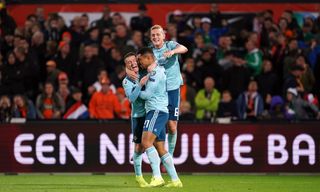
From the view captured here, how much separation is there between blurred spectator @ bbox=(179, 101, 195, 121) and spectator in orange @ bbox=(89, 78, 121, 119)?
1.36 m

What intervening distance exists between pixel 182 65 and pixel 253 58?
166 centimetres

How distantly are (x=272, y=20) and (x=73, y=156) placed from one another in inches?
278

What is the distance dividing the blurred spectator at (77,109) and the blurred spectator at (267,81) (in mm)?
3966

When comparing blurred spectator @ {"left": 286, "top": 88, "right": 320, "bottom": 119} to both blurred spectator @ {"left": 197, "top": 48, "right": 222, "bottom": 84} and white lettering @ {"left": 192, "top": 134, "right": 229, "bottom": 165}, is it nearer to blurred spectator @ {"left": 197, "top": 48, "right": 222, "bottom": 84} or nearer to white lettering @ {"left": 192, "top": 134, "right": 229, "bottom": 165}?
white lettering @ {"left": 192, "top": 134, "right": 229, "bottom": 165}

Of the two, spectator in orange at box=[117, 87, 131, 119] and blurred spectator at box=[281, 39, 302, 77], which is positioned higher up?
blurred spectator at box=[281, 39, 302, 77]

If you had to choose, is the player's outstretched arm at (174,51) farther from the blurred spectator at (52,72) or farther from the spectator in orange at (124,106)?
the blurred spectator at (52,72)

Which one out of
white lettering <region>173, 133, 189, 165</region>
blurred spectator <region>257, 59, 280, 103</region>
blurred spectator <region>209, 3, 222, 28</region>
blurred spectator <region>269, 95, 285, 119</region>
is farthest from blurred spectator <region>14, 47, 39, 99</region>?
blurred spectator <region>269, 95, 285, 119</region>

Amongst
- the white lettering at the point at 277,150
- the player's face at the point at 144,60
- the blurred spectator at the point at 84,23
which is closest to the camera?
the player's face at the point at 144,60

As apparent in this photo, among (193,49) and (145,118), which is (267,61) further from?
(145,118)

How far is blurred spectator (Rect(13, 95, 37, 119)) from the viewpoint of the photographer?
22234 millimetres

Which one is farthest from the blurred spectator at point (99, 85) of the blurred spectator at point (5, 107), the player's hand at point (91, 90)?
the blurred spectator at point (5, 107)

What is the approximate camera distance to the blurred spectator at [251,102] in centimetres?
2256

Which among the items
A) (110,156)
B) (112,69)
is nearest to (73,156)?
(110,156)

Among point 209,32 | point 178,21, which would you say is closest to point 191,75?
point 209,32
